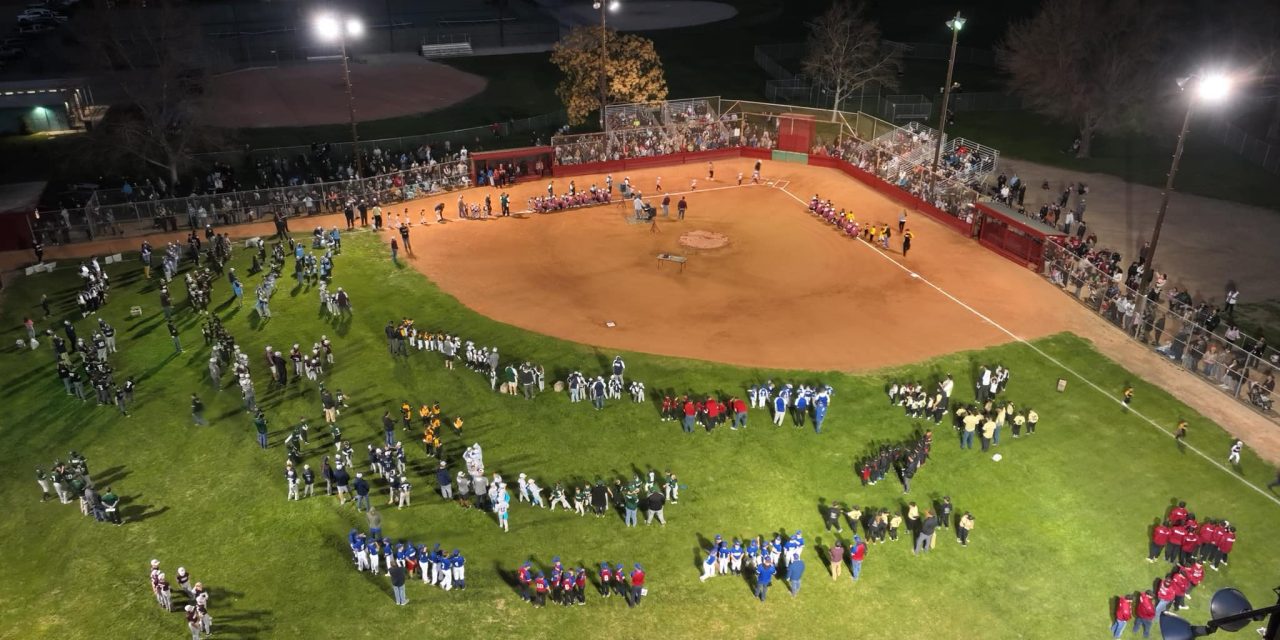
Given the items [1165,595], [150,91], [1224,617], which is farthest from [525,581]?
[150,91]

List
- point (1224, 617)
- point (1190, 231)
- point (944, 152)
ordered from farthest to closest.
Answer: point (944, 152)
point (1190, 231)
point (1224, 617)

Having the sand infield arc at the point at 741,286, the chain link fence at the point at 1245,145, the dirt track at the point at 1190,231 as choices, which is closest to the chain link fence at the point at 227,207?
the sand infield arc at the point at 741,286

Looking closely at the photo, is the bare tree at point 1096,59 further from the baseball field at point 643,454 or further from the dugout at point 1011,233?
the baseball field at point 643,454

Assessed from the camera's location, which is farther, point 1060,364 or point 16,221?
point 16,221

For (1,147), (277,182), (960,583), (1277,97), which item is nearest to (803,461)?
(960,583)

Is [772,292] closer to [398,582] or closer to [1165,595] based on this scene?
[1165,595]

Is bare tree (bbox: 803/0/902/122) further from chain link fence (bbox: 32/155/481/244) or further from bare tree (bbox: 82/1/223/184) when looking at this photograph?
bare tree (bbox: 82/1/223/184)

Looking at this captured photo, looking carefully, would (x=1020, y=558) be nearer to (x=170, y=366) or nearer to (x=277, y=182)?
(x=170, y=366)
